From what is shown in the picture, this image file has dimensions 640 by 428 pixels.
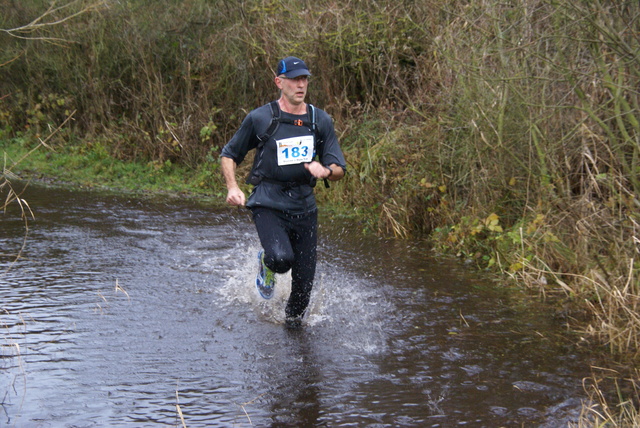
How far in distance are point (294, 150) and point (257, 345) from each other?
4.89ft

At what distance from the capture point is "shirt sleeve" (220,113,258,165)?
5.98 m

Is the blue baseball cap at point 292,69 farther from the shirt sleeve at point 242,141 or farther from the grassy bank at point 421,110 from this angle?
the grassy bank at point 421,110

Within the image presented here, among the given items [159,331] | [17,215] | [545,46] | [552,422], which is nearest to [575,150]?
[545,46]

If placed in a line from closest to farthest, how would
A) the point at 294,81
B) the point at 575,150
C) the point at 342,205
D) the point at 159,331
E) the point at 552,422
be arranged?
the point at 552,422 < the point at 294,81 < the point at 159,331 < the point at 575,150 < the point at 342,205

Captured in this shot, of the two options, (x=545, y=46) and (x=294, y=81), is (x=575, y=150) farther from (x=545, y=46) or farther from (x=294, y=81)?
(x=294, y=81)

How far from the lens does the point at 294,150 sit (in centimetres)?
593

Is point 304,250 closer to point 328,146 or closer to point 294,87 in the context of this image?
point 328,146

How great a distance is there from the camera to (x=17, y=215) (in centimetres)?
1125

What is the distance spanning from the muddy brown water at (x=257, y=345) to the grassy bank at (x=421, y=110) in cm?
60

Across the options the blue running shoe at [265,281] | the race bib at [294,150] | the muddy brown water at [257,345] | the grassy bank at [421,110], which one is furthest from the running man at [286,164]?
the grassy bank at [421,110]

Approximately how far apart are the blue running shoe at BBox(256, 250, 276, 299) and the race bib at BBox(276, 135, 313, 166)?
1.05 m

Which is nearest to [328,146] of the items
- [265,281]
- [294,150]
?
[294,150]

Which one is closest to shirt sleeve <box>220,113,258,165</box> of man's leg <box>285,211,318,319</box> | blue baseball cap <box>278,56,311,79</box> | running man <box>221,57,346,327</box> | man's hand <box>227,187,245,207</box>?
running man <box>221,57,346,327</box>

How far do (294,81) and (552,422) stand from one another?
2.96 metres
